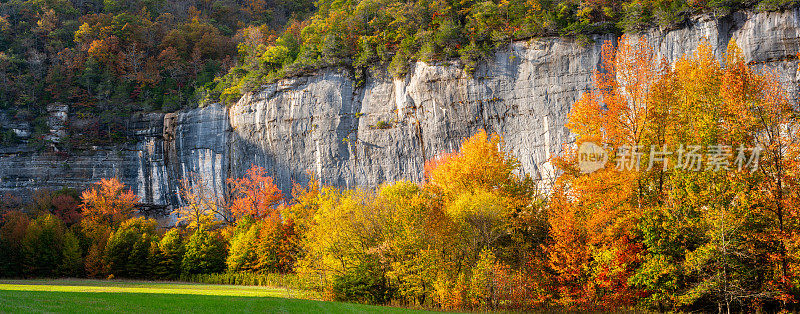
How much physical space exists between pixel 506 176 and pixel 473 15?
20042 millimetres

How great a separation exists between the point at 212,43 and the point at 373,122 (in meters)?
25.8

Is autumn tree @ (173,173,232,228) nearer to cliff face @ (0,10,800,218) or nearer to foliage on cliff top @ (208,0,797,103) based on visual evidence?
cliff face @ (0,10,800,218)

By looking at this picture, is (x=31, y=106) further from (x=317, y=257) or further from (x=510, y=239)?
(x=510, y=239)

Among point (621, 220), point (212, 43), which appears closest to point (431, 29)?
point (621, 220)

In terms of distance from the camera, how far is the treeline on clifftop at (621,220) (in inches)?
635

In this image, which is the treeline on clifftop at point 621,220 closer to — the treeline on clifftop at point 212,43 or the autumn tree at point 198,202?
the treeline on clifftop at point 212,43

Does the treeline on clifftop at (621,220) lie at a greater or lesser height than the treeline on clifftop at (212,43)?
lesser

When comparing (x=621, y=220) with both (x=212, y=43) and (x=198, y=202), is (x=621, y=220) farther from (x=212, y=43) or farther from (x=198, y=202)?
(x=212, y=43)

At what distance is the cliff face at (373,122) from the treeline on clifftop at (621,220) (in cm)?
1199

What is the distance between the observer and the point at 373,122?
38.8m

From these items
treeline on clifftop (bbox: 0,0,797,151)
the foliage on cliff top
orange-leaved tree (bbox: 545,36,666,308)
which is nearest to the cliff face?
the foliage on cliff top

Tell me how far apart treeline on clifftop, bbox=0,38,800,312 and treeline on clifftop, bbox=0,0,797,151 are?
16.6 m

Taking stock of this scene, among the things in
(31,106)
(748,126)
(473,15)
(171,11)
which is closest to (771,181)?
(748,126)

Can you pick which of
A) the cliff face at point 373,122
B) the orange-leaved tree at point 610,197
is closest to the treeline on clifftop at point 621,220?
the orange-leaved tree at point 610,197
